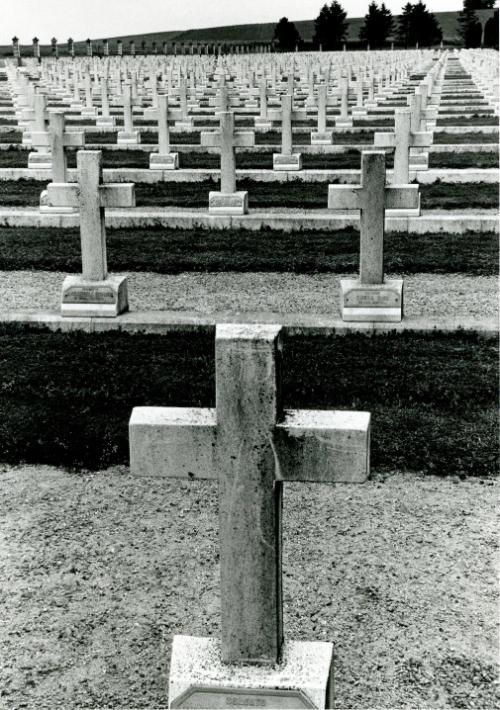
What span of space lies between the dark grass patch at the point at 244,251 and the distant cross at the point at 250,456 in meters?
7.33

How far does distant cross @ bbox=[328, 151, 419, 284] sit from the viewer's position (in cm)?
762

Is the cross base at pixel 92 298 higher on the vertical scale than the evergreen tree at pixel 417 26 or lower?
lower

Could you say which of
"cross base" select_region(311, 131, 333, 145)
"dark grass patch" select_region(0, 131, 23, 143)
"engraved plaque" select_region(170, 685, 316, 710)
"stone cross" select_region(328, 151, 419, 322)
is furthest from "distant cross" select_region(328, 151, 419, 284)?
"dark grass patch" select_region(0, 131, 23, 143)

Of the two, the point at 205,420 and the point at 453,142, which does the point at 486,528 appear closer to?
the point at 205,420

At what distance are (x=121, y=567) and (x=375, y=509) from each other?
117 centimetres

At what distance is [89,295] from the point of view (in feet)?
26.6

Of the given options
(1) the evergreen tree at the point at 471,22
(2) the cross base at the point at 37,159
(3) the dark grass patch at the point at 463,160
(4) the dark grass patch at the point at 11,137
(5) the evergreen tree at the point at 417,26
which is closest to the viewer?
(3) the dark grass patch at the point at 463,160

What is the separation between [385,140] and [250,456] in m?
9.92

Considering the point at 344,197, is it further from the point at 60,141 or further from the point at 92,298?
the point at 60,141

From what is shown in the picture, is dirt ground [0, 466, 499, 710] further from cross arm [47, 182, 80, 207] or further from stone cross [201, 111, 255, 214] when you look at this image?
stone cross [201, 111, 255, 214]

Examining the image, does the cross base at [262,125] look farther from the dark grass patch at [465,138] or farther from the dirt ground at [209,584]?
the dirt ground at [209,584]

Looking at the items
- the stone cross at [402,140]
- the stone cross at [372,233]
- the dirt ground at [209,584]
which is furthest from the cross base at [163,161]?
the dirt ground at [209,584]

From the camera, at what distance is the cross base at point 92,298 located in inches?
318

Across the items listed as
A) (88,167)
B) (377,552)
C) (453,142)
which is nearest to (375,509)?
(377,552)
